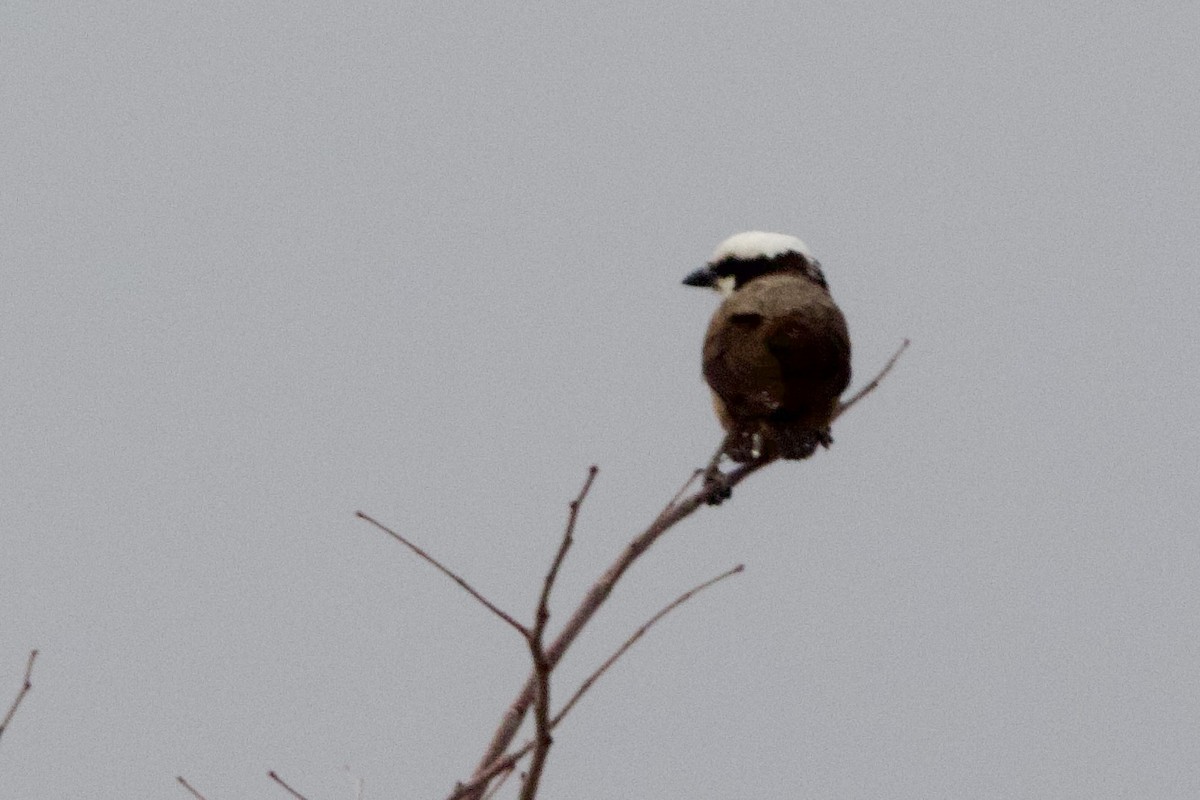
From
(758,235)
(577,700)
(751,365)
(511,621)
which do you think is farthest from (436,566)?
(758,235)

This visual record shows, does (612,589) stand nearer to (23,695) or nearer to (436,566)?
(436,566)

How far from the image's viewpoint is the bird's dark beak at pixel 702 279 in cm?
718

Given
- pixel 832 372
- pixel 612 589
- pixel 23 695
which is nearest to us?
pixel 23 695

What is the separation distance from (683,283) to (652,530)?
16.3 ft

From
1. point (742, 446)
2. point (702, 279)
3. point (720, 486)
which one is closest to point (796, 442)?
point (742, 446)

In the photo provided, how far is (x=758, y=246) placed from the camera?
698 cm

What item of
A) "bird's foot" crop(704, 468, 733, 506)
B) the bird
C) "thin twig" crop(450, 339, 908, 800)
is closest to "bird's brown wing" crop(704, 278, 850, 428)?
the bird

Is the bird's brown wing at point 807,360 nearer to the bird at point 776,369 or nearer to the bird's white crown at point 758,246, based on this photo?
the bird at point 776,369

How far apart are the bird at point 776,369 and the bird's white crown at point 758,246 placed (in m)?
1.32

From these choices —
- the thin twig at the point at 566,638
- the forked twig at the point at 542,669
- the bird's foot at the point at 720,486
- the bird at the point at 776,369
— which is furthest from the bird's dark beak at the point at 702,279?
the forked twig at the point at 542,669

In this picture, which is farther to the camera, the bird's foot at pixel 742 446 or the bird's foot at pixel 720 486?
the bird's foot at pixel 742 446

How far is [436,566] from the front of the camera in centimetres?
192

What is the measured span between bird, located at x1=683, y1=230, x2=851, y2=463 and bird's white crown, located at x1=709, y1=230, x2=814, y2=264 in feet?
4.32

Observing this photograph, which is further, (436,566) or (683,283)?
(683,283)
